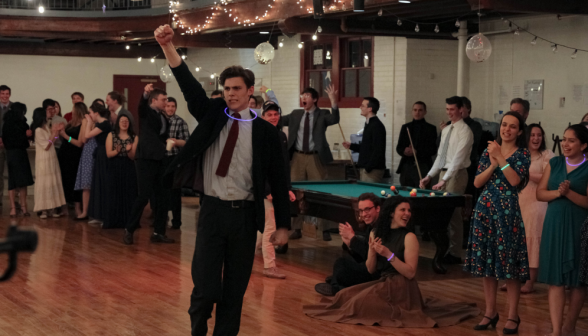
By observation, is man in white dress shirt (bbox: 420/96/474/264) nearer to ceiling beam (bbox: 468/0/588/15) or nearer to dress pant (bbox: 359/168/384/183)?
ceiling beam (bbox: 468/0/588/15)

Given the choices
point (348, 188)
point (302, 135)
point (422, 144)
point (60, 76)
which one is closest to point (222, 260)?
point (348, 188)

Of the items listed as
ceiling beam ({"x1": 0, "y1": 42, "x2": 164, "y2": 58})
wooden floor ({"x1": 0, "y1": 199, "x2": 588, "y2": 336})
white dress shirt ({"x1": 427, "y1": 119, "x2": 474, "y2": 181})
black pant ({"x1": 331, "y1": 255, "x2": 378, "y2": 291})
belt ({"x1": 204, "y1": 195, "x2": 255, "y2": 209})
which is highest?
ceiling beam ({"x1": 0, "y1": 42, "x2": 164, "y2": 58})

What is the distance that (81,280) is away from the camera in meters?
6.54

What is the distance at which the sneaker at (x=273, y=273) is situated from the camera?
6680 millimetres

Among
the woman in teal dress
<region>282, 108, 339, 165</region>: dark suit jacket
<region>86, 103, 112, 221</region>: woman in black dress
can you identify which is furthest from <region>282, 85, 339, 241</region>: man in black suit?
the woman in teal dress

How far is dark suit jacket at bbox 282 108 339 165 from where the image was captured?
8.78 metres

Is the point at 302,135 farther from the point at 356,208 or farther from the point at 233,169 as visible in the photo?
the point at 233,169

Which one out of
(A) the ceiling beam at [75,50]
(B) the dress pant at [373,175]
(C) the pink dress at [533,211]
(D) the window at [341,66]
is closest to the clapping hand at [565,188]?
(C) the pink dress at [533,211]

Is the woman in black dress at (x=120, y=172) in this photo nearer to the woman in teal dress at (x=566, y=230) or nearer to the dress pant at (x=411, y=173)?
the dress pant at (x=411, y=173)

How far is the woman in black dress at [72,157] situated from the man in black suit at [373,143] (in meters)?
3.84

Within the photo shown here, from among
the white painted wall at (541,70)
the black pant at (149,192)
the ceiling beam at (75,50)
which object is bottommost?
the black pant at (149,192)

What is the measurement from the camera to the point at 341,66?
11633 millimetres

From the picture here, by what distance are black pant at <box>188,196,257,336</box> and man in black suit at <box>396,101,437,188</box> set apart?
18.7 ft

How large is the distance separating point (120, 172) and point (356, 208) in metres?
4.14
